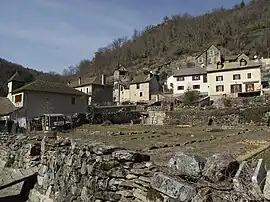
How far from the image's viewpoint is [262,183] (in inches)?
144

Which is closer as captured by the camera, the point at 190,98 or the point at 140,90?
the point at 190,98

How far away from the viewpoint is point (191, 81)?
70.2 meters

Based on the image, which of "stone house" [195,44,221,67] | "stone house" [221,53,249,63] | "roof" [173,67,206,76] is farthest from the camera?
"stone house" [195,44,221,67]

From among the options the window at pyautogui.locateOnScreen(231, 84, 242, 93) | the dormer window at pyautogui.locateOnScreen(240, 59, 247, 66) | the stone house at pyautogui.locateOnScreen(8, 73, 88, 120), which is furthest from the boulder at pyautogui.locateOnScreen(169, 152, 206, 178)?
the dormer window at pyautogui.locateOnScreen(240, 59, 247, 66)

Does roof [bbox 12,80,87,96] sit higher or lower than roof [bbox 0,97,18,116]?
higher

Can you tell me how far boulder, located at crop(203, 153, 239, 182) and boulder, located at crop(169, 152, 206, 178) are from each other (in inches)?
6.4

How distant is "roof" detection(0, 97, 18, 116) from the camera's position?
45.4 metres

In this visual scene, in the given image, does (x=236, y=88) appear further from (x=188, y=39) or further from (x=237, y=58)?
(x=188, y=39)

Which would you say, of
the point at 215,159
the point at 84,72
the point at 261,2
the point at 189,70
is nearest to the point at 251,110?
the point at 189,70

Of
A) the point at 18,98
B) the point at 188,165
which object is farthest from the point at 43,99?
the point at 188,165

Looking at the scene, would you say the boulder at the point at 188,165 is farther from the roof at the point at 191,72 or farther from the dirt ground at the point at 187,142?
the roof at the point at 191,72

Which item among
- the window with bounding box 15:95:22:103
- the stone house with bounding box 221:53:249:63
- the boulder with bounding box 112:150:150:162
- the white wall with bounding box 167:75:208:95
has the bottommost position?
the boulder with bounding box 112:150:150:162

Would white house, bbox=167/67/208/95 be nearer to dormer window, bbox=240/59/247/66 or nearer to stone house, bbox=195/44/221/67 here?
dormer window, bbox=240/59/247/66

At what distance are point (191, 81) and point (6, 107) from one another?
128ft
